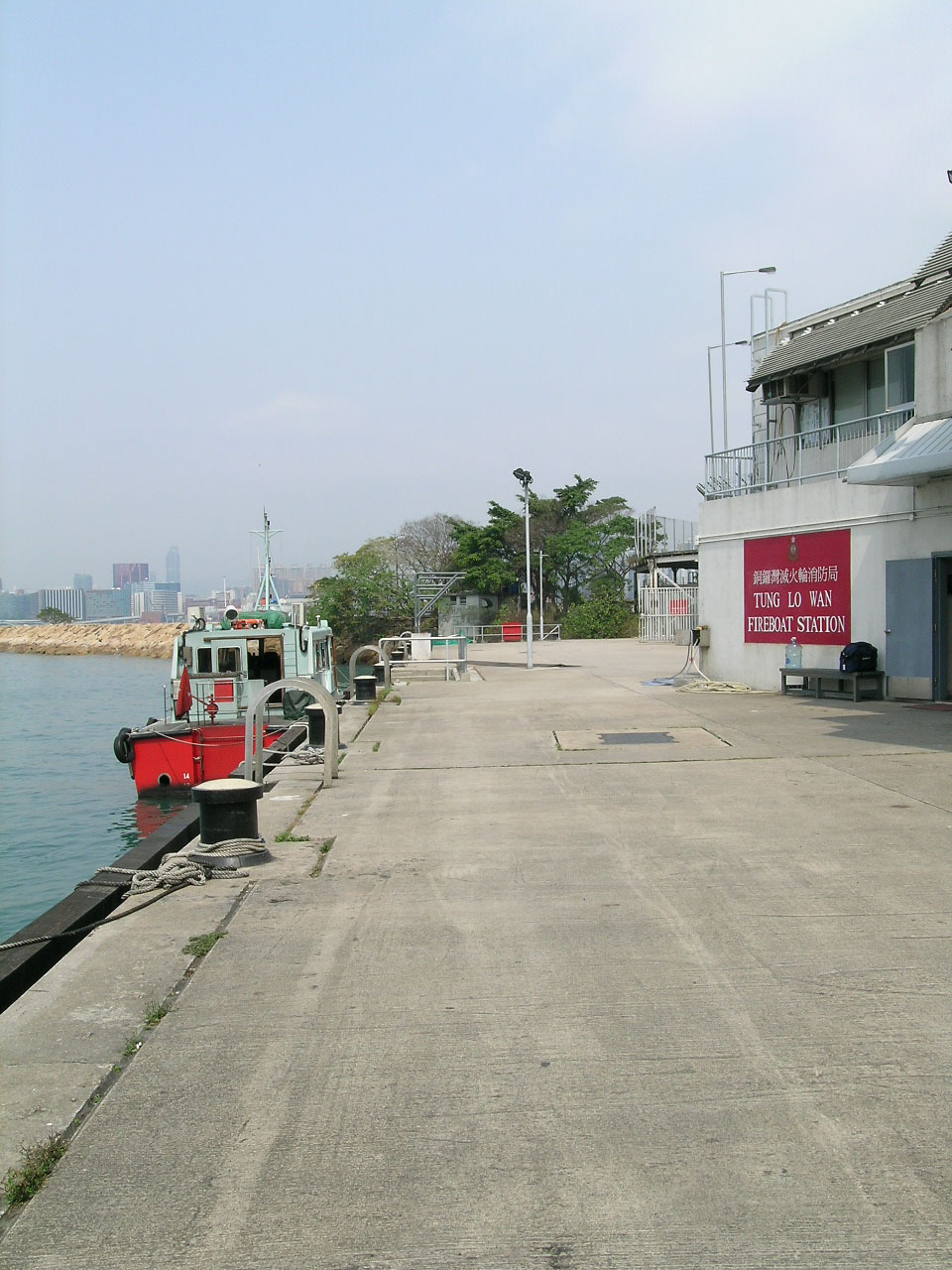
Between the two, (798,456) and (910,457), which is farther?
(798,456)

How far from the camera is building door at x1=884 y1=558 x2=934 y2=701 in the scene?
1695 cm

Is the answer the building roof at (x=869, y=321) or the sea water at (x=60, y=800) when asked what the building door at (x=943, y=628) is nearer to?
the building roof at (x=869, y=321)

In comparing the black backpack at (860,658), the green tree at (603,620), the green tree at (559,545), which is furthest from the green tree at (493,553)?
the black backpack at (860,658)

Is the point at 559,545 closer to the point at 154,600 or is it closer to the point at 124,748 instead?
the point at 124,748

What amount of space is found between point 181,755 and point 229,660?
2.75 meters

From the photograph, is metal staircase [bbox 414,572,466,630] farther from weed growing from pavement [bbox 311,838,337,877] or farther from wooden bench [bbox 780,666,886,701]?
weed growing from pavement [bbox 311,838,337,877]

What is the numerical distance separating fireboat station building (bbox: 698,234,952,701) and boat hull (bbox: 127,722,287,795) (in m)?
9.25

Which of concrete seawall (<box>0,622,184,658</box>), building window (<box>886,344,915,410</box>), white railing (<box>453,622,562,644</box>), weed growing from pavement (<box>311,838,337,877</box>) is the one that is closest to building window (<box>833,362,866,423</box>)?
building window (<box>886,344,915,410</box>)

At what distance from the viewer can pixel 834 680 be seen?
60.6 ft

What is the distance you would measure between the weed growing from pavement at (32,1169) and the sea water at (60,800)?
30.3ft

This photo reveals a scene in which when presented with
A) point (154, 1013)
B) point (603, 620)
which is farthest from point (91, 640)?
point (154, 1013)

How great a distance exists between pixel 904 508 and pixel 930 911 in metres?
12.2

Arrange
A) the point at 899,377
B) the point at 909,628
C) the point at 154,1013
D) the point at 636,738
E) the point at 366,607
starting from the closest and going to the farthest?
1. the point at 154,1013
2. the point at 636,738
3. the point at 909,628
4. the point at 899,377
5. the point at 366,607

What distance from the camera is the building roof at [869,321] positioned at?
18594 mm
